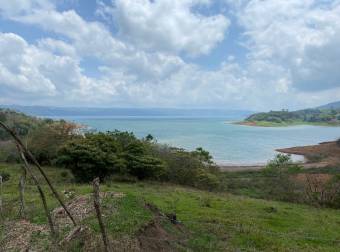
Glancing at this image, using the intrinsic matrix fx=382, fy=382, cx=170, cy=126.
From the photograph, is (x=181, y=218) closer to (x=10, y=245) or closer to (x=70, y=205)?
(x=70, y=205)

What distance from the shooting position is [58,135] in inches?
1768

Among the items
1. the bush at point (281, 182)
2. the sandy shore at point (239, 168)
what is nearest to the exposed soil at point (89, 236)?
the bush at point (281, 182)

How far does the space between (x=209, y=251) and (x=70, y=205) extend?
14.6 ft

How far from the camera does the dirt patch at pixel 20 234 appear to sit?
8.38 meters

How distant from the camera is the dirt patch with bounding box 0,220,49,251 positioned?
8377 millimetres

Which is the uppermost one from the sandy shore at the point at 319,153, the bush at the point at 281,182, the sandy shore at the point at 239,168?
the bush at the point at 281,182

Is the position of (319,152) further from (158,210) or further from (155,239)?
(155,239)

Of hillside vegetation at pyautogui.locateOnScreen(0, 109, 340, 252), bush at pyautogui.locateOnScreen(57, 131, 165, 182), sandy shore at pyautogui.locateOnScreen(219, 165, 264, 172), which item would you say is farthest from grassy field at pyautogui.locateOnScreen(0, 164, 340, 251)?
sandy shore at pyautogui.locateOnScreen(219, 165, 264, 172)

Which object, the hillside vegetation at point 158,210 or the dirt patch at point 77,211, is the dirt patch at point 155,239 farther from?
the dirt patch at point 77,211

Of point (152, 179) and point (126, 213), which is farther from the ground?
point (126, 213)

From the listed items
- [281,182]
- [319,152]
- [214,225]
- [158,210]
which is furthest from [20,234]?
[319,152]

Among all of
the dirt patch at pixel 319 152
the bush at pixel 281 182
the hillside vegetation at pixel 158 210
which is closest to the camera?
the hillside vegetation at pixel 158 210

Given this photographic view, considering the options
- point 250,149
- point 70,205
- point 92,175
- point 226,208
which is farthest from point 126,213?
point 250,149

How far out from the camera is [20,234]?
9.23 m
